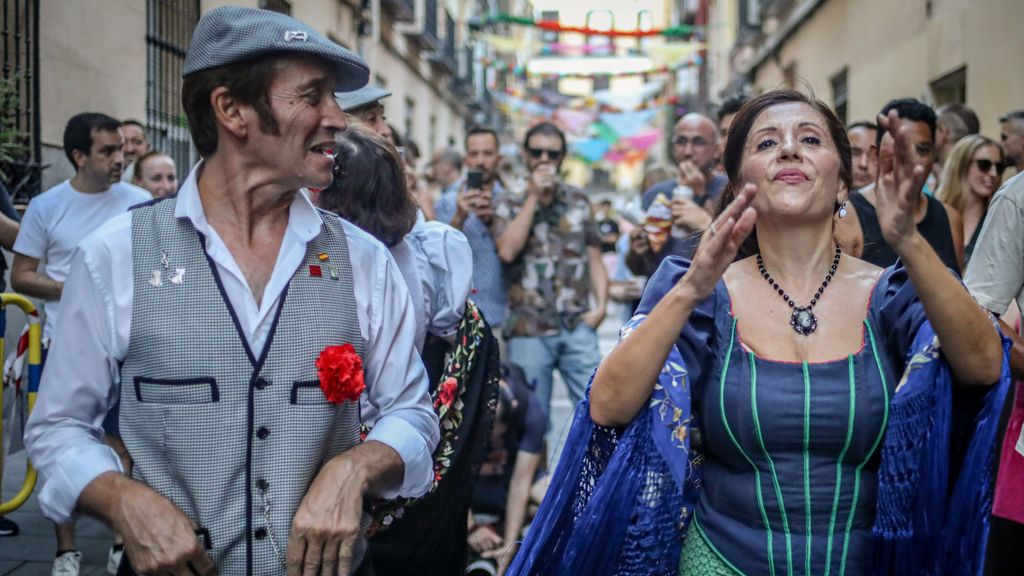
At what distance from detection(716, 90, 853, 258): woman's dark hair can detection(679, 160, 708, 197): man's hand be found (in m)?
A: 3.04

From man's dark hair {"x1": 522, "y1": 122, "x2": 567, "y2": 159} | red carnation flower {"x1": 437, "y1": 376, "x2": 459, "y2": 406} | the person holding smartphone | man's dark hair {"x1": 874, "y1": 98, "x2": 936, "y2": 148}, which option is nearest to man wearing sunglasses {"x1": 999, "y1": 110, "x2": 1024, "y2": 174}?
man's dark hair {"x1": 874, "y1": 98, "x2": 936, "y2": 148}

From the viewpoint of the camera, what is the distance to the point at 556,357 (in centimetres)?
645

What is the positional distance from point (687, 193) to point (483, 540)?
2.08 metres

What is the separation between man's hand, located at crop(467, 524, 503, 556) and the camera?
5223 millimetres

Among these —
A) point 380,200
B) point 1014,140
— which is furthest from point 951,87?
point 380,200

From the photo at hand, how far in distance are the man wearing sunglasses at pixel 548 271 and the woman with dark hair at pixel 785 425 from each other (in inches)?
145

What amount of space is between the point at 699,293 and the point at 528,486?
3.30 meters

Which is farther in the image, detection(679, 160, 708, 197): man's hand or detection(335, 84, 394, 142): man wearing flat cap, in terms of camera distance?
detection(679, 160, 708, 197): man's hand

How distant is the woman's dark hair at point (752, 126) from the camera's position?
2773mm

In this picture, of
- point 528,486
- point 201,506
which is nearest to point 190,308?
point 201,506

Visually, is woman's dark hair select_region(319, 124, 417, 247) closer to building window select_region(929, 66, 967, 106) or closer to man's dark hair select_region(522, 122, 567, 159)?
man's dark hair select_region(522, 122, 567, 159)

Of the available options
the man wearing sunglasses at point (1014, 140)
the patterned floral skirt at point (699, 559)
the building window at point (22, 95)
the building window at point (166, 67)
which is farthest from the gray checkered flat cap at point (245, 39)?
the building window at point (166, 67)

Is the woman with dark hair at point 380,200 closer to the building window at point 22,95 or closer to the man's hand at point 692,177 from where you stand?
the man's hand at point 692,177

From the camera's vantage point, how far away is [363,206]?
11.7 ft
